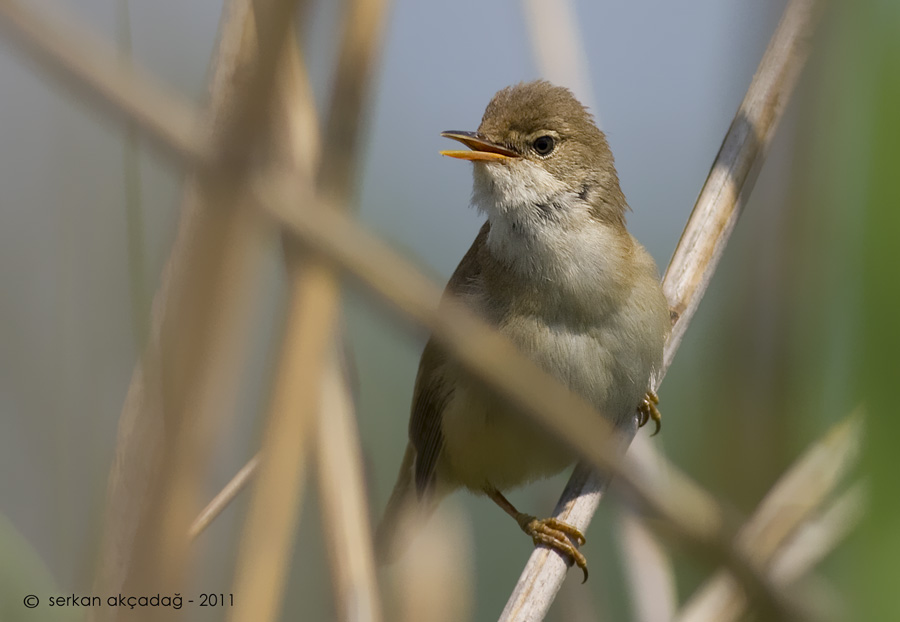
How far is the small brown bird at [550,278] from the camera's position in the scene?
2.35 meters

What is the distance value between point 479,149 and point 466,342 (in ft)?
4.97

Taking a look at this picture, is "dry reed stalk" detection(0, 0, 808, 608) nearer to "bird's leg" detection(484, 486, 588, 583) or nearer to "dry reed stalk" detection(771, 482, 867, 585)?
"dry reed stalk" detection(771, 482, 867, 585)

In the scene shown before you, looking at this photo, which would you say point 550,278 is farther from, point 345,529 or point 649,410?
point 345,529

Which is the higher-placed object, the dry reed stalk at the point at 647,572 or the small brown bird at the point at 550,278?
the small brown bird at the point at 550,278

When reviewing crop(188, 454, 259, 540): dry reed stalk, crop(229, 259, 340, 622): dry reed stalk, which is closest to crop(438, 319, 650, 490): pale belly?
crop(188, 454, 259, 540): dry reed stalk

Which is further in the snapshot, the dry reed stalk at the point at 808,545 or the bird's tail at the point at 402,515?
the bird's tail at the point at 402,515

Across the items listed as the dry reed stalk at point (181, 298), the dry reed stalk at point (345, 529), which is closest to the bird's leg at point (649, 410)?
the dry reed stalk at point (345, 529)

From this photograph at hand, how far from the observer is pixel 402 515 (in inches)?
104

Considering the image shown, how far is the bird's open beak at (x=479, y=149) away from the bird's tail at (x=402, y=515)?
1059 millimetres

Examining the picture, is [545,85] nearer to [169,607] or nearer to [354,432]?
[354,432]

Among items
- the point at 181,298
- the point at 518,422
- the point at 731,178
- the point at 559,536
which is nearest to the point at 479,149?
the point at 731,178

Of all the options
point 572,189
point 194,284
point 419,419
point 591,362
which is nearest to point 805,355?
point 194,284

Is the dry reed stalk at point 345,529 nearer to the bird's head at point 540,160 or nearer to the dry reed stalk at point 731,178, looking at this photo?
the dry reed stalk at point 731,178

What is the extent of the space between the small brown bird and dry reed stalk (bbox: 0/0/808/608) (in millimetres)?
1153
